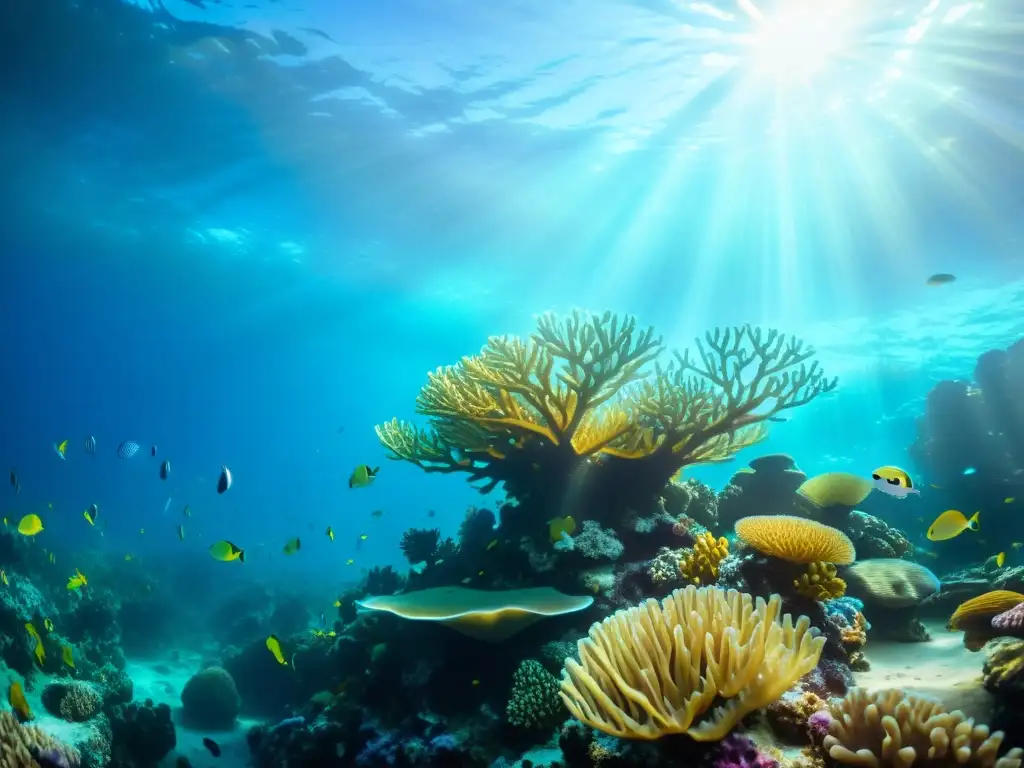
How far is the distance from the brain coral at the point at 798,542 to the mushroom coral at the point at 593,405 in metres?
1.91

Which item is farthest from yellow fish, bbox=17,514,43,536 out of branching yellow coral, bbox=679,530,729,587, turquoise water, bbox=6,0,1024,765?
branching yellow coral, bbox=679,530,729,587

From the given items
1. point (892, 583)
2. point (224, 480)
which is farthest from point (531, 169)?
point (892, 583)

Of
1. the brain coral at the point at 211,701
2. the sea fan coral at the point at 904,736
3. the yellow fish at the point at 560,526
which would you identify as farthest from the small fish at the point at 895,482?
the brain coral at the point at 211,701

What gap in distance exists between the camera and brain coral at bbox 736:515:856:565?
4.96 metres

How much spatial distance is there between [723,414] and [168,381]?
76.3 m

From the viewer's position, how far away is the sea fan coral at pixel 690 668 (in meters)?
2.77

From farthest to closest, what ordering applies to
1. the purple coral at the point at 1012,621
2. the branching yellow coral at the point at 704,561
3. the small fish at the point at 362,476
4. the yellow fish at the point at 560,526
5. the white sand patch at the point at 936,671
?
the small fish at the point at 362,476 < the yellow fish at the point at 560,526 < the branching yellow coral at the point at 704,561 < the purple coral at the point at 1012,621 < the white sand patch at the point at 936,671

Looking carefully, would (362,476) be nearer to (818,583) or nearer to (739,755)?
(818,583)

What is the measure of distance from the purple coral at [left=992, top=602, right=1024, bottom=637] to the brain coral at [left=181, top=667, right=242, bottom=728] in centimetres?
1404

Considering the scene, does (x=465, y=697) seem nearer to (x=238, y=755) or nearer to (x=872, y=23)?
(x=238, y=755)

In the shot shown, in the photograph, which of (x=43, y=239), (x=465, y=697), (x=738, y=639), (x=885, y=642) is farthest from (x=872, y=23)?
(x=43, y=239)

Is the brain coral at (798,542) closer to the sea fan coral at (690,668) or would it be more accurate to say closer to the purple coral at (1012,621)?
the purple coral at (1012,621)

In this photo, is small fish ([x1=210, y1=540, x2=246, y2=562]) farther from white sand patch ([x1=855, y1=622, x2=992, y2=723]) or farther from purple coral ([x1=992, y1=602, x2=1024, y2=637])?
purple coral ([x1=992, y1=602, x2=1024, y2=637])

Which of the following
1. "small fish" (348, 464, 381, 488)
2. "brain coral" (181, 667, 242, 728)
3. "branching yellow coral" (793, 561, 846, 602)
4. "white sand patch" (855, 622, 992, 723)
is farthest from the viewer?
"brain coral" (181, 667, 242, 728)
